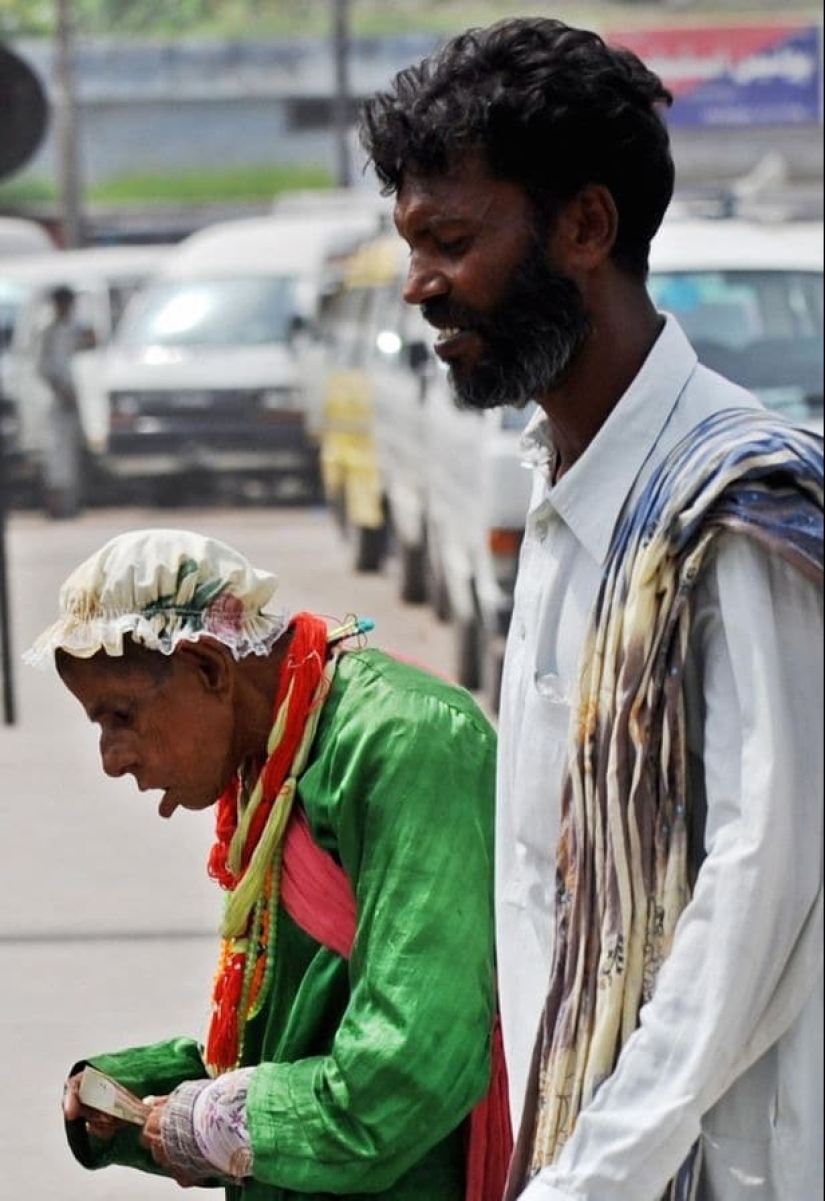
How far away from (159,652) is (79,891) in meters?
5.81

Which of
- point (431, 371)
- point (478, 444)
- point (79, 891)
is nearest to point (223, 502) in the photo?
point (431, 371)

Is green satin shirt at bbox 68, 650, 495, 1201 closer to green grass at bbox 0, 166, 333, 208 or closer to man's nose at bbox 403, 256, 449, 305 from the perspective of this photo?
man's nose at bbox 403, 256, 449, 305

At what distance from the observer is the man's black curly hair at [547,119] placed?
2.31m

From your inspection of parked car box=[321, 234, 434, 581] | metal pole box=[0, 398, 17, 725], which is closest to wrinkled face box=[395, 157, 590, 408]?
metal pole box=[0, 398, 17, 725]

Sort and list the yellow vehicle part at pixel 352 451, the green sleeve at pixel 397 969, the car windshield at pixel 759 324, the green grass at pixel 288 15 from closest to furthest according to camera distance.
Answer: the green sleeve at pixel 397 969
the car windshield at pixel 759 324
the yellow vehicle part at pixel 352 451
the green grass at pixel 288 15

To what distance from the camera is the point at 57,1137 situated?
19.9ft

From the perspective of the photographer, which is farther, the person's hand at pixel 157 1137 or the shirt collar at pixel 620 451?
the person's hand at pixel 157 1137

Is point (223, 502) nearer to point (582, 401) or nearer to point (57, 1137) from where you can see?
point (57, 1137)

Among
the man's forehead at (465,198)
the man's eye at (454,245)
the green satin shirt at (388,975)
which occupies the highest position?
the man's forehead at (465,198)

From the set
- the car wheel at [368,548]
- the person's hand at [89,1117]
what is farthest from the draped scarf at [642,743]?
the car wheel at [368,548]

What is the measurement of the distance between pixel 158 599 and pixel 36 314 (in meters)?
20.2

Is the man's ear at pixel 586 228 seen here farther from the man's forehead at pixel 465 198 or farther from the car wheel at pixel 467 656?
the car wheel at pixel 467 656

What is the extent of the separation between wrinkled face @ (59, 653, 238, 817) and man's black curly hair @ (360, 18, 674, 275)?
62cm

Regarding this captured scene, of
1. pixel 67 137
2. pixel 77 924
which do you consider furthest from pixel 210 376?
pixel 67 137
